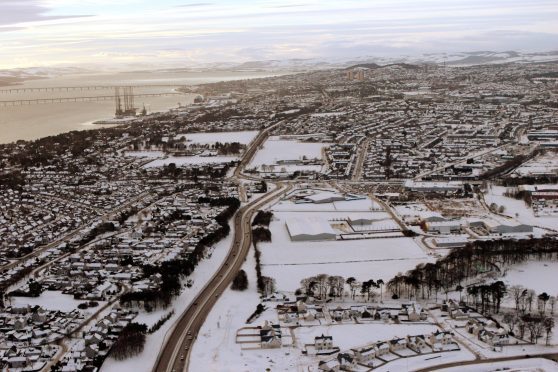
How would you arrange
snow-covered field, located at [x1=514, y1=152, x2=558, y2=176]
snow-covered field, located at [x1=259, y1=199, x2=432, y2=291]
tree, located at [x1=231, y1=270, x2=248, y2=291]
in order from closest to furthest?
tree, located at [x1=231, y1=270, x2=248, y2=291], snow-covered field, located at [x1=259, y1=199, x2=432, y2=291], snow-covered field, located at [x1=514, y1=152, x2=558, y2=176]

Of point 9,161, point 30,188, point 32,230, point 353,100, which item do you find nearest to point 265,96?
point 353,100

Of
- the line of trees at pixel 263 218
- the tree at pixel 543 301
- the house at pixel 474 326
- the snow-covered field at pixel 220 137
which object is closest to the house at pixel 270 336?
the house at pixel 474 326

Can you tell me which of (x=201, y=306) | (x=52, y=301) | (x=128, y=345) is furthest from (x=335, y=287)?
(x=52, y=301)

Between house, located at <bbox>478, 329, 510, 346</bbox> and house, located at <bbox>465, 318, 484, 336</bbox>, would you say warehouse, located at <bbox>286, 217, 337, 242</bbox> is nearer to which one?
house, located at <bbox>465, 318, 484, 336</bbox>

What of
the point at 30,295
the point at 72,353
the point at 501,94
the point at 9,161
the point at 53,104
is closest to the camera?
the point at 72,353

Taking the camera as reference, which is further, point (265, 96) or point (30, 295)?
point (265, 96)

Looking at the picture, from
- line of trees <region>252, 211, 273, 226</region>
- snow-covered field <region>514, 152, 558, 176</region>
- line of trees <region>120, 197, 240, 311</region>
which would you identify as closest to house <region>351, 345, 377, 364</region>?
line of trees <region>120, 197, 240, 311</region>

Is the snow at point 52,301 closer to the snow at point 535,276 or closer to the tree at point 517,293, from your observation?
the tree at point 517,293

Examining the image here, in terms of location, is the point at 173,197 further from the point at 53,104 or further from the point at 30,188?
the point at 53,104
